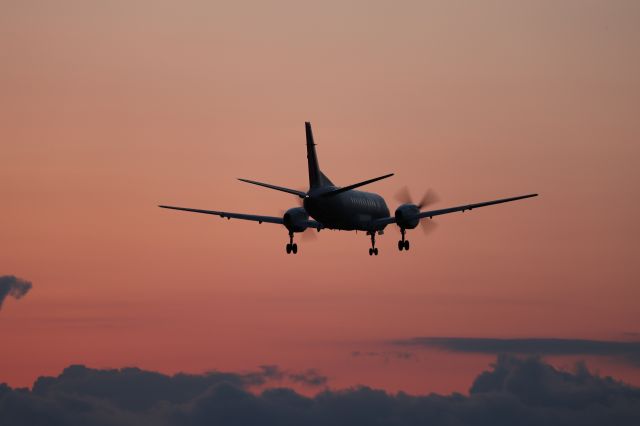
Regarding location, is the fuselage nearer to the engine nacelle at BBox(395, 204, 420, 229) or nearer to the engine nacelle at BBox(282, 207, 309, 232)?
the engine nacelle at BBox(282, 207, 309, 232)

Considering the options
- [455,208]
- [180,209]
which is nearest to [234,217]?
[180,209]

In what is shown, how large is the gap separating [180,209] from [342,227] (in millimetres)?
13370

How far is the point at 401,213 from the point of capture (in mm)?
85500

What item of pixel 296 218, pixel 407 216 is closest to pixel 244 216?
pixel 296 218

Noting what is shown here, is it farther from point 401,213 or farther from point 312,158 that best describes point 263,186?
point 401,213

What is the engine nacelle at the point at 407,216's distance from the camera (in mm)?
85562

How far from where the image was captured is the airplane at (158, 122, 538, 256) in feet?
256

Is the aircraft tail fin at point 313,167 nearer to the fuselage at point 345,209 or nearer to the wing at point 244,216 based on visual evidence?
the fuselage at point 345,209

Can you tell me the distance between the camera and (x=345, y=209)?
80812 mm

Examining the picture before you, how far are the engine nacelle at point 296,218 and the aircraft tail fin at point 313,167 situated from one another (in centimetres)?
264

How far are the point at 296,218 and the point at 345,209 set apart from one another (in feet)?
12.2

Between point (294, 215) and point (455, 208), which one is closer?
point (294, 215)

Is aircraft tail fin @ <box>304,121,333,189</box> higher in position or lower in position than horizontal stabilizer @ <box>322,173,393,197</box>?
higher

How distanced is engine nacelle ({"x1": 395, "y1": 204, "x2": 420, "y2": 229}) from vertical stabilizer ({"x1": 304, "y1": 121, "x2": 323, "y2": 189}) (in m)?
8.90
